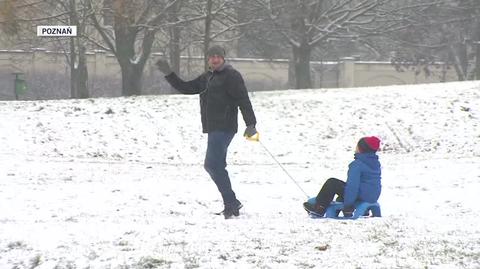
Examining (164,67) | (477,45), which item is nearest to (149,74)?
(477,45)

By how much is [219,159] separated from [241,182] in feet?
16.2

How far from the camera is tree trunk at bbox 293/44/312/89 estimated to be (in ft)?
90.1

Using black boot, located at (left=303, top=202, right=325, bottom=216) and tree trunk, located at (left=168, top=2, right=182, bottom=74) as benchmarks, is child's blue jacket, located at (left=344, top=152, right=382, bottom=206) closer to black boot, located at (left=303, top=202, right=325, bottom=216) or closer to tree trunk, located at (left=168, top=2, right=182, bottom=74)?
black boot, located at (left=303, top=202, right=325, bottom=216)

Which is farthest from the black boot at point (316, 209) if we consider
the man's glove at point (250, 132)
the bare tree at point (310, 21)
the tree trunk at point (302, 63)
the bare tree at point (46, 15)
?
the tree trunk at point (302, 63)

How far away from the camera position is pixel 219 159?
7.37m

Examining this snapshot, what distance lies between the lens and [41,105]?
18750 millimetres

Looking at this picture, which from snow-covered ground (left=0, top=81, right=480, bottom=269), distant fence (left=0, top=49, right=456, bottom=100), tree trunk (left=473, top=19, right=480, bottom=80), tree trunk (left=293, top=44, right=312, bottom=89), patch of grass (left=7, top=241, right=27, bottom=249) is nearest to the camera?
snow-covered ground (left=0, top=81, right=480, bottom=269)

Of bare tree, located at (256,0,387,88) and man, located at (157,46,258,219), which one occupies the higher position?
bare tree, located at (256,0,387,88)

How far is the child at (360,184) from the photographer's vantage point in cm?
747

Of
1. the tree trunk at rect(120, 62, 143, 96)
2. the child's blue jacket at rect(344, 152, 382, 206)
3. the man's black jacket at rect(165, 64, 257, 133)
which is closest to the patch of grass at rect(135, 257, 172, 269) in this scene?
the man's black jacket at rect(165, 64, 257, 133)

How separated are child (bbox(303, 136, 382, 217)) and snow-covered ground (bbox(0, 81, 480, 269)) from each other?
0.36 metres

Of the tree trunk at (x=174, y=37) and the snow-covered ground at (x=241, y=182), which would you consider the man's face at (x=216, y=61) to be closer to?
the snow-covered ground at (x=241, y=182)

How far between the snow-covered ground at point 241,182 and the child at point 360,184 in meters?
0.36

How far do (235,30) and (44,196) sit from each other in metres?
17.9
